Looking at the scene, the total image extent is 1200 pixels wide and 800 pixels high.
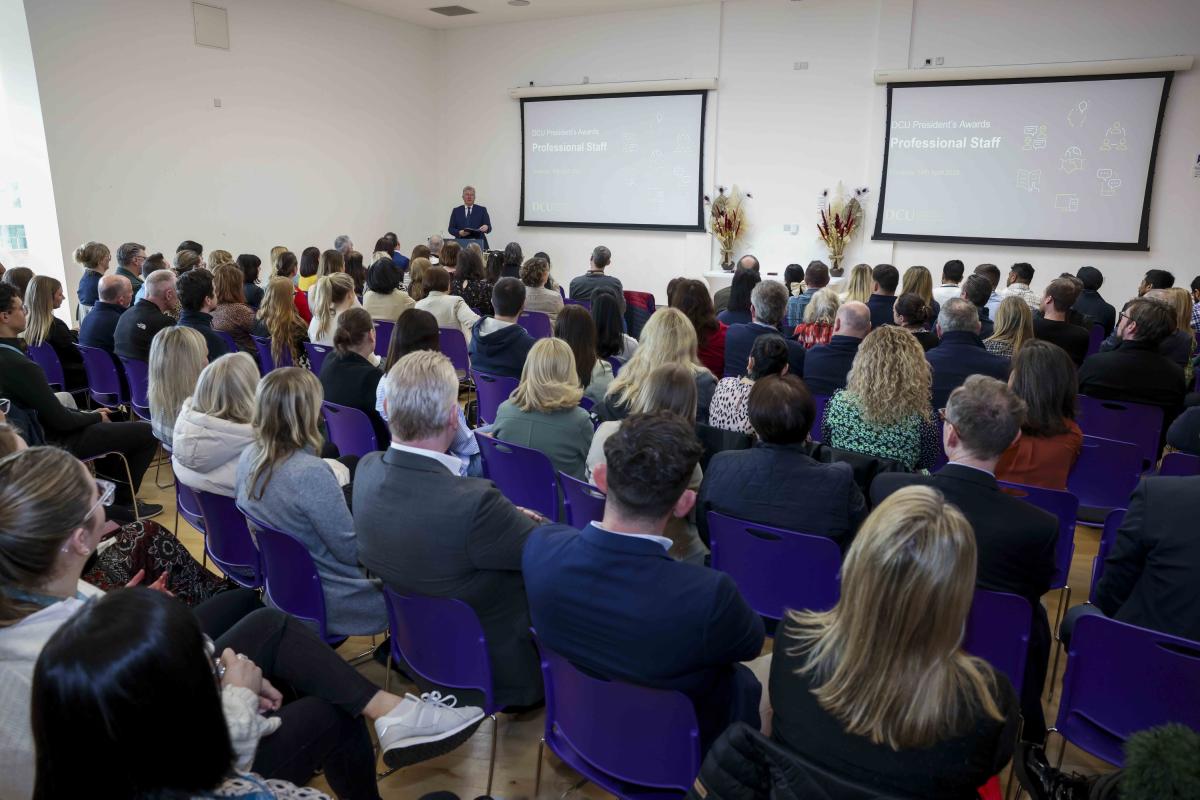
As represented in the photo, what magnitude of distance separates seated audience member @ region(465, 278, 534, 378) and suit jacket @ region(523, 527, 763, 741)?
117 inches

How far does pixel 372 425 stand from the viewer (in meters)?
3.98

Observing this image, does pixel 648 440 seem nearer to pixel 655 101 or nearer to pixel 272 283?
pixel 272 283

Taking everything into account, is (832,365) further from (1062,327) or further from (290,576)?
(290,576)

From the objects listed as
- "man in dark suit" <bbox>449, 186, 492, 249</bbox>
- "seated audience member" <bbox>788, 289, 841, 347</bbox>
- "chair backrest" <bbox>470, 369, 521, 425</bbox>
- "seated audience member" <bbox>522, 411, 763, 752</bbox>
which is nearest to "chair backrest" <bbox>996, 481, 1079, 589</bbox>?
"seated audience member" <bbox>522, 411, 763, 752</bbox>

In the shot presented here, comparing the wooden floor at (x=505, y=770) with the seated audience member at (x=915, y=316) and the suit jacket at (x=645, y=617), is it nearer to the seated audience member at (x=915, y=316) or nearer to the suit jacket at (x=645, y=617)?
the suit jacket at (x=645, y=617)

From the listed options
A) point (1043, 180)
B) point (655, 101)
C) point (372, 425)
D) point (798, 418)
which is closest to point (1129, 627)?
point (798, 418)

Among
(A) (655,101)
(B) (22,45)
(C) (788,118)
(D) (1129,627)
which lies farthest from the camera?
(A) (655,101)

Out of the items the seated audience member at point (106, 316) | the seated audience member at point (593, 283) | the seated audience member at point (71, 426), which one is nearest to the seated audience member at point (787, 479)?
the seated audience member at point (71, 426)

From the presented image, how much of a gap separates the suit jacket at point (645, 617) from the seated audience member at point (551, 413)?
1460 mm

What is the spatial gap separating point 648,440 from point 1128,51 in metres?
9.57

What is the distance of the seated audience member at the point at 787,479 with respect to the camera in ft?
8.33

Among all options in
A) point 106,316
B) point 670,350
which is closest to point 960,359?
point 670,350

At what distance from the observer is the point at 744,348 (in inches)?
188

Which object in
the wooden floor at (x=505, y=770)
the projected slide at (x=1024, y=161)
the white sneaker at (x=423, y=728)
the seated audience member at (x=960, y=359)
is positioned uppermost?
the projected slide at (x=1024, y=161)
